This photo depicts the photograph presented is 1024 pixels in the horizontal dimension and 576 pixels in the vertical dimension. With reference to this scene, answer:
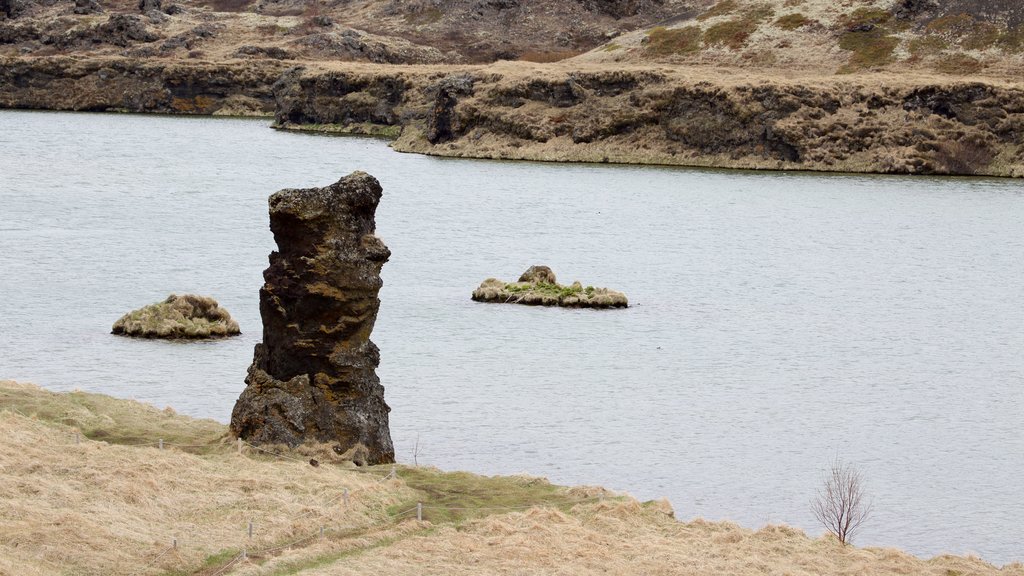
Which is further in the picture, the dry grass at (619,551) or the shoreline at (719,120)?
the shoreline at (719,120)

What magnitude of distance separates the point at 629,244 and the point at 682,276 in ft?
30.1

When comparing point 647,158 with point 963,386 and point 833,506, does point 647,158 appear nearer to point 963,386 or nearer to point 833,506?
point 963,386

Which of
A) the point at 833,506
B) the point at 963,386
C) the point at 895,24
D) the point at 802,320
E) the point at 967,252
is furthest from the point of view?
the point at 895,24

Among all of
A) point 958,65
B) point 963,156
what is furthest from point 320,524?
point 958,65

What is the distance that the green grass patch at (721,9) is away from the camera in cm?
14125

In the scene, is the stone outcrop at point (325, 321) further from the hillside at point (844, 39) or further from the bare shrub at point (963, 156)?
the hillside at point (844, 39)

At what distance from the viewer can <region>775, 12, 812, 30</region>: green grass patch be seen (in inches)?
5256

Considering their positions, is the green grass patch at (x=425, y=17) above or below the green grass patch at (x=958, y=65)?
above

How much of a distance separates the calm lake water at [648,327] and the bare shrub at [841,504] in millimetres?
A: 331

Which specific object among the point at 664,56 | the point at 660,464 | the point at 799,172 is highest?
the point at 664,56

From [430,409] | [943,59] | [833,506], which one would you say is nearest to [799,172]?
[943,59]

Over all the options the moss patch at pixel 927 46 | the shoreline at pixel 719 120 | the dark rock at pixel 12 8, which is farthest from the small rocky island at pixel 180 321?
the dark rock at pixel 12 8

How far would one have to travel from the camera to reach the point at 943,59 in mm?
121250

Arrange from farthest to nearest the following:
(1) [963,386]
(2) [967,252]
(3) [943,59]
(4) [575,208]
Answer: (3) [943,59] < (4) [575,208] < (2) [967,252] < (1) [963,386]
